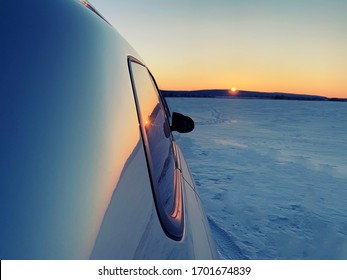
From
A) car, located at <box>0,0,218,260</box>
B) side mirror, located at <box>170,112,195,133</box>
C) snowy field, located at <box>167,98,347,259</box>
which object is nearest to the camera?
car, located at <box>0,0,218,260</box>

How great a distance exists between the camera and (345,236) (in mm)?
3756

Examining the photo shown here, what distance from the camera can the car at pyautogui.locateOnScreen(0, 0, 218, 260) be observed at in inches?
26.9

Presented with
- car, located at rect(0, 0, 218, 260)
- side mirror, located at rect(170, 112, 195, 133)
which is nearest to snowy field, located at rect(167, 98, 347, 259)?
side mirror, located at rect(170, 112, 195, 133)

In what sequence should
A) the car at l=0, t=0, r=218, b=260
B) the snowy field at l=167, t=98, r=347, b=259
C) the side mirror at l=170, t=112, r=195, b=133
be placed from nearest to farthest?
the car at l=0, t=0, r=218, b=260 → the side mirror at l=170, t=112, r=195, b=133 → the snowy field at l=167, t=98, r=347, b=259

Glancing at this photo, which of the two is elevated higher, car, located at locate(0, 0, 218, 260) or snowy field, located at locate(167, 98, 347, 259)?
car, located at locate(0, 0, 218, 260)

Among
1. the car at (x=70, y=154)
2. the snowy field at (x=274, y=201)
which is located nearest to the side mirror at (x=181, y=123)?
the snowy field at (x=274, y=201)

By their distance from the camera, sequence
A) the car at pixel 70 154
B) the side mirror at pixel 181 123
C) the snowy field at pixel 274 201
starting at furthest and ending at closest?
1. the snowy field at pixel 274 201
2. the side mirror at pixel 181 123
3. the car at pixel 70 154

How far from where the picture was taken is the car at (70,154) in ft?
2.24

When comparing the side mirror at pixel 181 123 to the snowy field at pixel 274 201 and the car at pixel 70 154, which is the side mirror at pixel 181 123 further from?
the car at pixel 70 154

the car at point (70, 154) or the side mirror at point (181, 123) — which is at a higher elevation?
the car at point (70, 154)

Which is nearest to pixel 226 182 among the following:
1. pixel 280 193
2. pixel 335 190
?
pixel 280 193

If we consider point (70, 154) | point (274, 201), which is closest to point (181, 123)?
point (70, 154)

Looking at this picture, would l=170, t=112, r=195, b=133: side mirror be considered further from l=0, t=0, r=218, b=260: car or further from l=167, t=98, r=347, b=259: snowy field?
l=0, t=0, r=218, b=260: car
